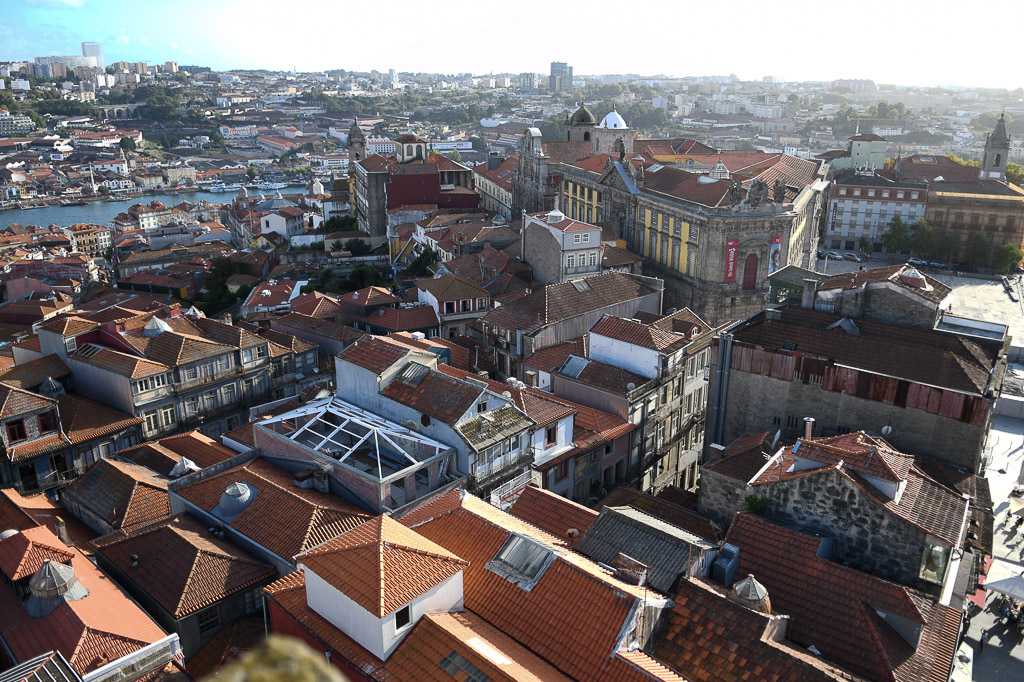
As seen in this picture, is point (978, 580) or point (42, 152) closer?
point (978, 580)

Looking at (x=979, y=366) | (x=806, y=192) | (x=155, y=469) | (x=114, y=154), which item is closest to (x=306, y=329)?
(x=155, y=469)

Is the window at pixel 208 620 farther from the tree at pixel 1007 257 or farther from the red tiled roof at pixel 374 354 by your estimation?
the tree at pixel 1007 257

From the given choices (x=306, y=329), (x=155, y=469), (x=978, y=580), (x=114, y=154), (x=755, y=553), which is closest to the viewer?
(x=755, y=553)

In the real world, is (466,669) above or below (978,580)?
above

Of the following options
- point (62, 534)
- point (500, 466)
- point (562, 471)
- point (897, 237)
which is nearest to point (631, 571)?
point (500, 466)

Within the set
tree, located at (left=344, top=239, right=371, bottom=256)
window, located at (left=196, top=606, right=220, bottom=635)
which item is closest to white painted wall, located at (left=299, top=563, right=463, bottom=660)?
window, located at (left=196, top=606, right=220, bottom=635)

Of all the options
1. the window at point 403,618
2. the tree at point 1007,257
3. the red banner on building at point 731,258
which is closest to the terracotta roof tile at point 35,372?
the window at point 403,618

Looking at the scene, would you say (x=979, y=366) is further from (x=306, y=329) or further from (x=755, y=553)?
(x=306, y=329)

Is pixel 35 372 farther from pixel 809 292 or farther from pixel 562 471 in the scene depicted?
pixel 809 292
